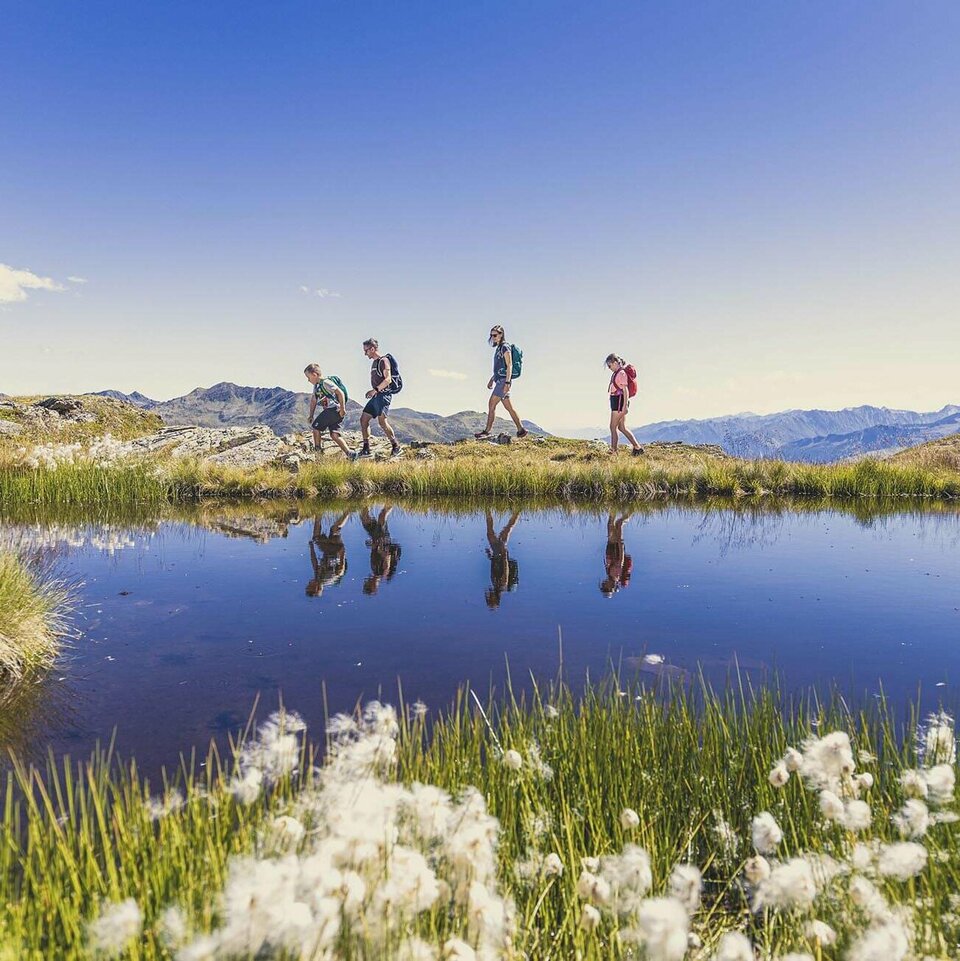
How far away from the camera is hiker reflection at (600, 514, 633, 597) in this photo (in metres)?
9.86

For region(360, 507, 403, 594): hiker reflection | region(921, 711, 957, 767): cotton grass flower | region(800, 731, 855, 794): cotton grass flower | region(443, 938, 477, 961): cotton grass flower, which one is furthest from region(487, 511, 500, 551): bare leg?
region(443, 938, 477, 961): cotton grass flower

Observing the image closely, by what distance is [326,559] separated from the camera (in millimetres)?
11469

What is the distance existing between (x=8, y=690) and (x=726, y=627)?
25.2 feet

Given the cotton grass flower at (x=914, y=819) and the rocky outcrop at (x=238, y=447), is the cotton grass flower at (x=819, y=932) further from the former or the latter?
the rocky outcrop at (x=238, y=447)

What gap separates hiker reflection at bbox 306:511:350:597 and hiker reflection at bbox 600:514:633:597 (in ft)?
13.8

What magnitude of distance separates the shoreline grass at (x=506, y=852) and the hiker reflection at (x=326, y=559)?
5.28 meters

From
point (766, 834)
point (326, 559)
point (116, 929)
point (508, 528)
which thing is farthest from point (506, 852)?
point (508, 528)

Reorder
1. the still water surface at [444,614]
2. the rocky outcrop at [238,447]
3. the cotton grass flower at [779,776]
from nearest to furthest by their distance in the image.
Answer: the cotton grass flower at [779,776] → the still water surface at [444,614] → the rocky outcrop at [238,447]

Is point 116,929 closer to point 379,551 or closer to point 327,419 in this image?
point 379,551

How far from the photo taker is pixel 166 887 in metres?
2.53

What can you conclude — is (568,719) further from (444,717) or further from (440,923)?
(440,923)

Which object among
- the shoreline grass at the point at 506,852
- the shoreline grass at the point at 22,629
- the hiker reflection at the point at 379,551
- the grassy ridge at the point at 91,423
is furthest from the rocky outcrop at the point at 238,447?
the shoreline grass at the point at 506,852

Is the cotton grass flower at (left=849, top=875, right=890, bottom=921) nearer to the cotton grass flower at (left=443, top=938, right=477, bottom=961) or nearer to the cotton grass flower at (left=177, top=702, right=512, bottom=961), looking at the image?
the cotton grass flower at (left=177, top=702, right=512, bottom=961)

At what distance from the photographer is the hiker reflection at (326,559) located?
386 inches
